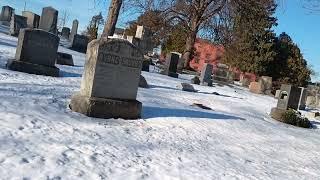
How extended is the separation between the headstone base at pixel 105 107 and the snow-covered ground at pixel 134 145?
183 mm

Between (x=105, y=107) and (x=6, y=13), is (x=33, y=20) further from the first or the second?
(x=105, y=107)

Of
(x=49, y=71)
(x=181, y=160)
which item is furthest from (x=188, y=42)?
(x=181, y=160)

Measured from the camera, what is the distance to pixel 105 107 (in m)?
7.35

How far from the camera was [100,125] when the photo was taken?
6.67 meters

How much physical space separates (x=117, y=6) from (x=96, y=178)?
34.3ft

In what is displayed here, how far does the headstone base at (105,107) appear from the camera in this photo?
7188 millimetres

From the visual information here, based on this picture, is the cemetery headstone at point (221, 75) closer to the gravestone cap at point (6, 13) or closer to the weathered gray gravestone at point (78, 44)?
the weathered gray gravestone at point (78, 44)

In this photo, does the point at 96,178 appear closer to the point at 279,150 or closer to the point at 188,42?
the point at 279,150

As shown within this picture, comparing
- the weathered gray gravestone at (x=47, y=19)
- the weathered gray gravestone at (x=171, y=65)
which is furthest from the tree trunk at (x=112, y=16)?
the weathered gray gravestone at (x=47, y=19)

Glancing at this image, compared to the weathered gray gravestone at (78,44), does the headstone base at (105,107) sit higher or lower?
lower

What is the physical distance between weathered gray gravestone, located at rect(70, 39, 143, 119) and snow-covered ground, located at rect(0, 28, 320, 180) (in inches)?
10.0

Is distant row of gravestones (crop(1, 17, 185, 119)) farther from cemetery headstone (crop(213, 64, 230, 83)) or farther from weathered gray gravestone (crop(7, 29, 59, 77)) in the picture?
cemetery headstone (crop(213, 64, 230, 83))

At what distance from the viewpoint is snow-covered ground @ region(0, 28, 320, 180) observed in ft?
15.2

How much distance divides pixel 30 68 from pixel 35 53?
0.47m
